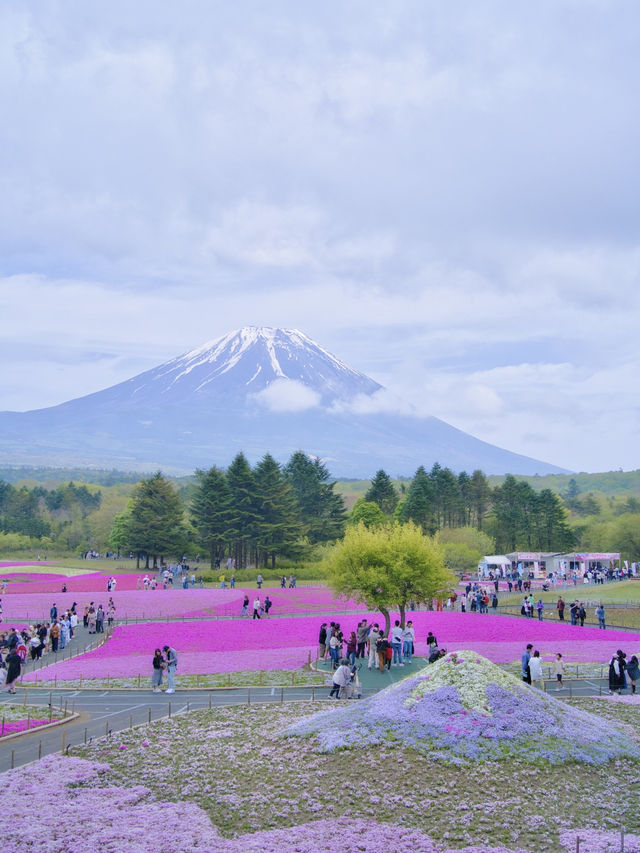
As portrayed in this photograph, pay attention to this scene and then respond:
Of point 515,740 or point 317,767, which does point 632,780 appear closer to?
point 515,740

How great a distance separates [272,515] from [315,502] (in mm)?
18131

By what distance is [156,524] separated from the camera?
80375 millimetres

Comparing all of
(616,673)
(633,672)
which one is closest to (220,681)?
(616,673)

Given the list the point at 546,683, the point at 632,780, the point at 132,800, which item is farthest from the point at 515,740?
the point at 546,683

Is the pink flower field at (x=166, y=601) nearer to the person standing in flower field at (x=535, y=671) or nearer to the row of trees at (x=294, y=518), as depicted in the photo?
the row of trees at (x=294, y=518)

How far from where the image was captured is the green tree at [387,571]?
3305 cm

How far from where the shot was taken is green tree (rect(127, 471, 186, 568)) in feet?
261

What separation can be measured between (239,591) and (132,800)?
4219 cm

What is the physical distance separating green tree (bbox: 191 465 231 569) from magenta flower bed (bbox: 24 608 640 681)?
38.3 meters

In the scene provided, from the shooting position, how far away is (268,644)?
33750mm

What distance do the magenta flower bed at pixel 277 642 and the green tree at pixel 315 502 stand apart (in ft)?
155

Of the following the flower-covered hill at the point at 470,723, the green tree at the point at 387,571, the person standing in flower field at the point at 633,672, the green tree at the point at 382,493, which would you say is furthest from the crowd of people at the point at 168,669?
the green tree at the point at 382,493

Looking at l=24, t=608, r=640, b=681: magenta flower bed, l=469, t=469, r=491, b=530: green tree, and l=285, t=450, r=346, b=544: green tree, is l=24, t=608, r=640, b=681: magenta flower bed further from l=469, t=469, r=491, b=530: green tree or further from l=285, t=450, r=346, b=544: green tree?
l=469, t=469, r=491, b=530: green tree

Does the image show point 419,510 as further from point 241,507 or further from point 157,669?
point 157,669
